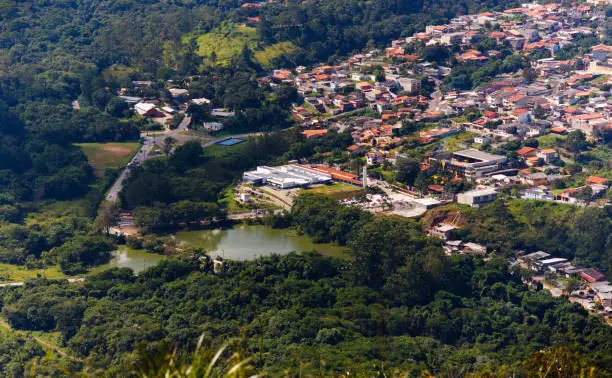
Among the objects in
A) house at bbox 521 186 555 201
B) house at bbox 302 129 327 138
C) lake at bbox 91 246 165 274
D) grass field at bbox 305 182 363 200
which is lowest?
lake at bbox 91 246 165 274

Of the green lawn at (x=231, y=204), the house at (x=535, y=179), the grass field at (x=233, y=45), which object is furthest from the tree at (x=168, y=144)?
the house at (x=535, y=179)

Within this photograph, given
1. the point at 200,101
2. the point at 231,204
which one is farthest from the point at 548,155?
the point at 200,101

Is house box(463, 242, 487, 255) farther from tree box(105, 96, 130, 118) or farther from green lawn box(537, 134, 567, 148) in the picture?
tree box(105, 96, 130, 118)

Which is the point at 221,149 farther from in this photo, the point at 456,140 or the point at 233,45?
the point at 233,45

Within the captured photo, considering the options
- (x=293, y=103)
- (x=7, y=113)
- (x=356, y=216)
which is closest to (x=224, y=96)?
(x=293, y=103)

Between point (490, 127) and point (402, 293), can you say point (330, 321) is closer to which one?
point (402, 293)

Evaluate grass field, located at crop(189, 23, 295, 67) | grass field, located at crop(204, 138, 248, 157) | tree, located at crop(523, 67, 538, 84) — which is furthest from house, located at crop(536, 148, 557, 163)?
grass field, located at crop(189, 23, 295, 67)

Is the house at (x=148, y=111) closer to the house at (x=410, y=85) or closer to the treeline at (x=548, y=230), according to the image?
the house at (x=410, y=85)
